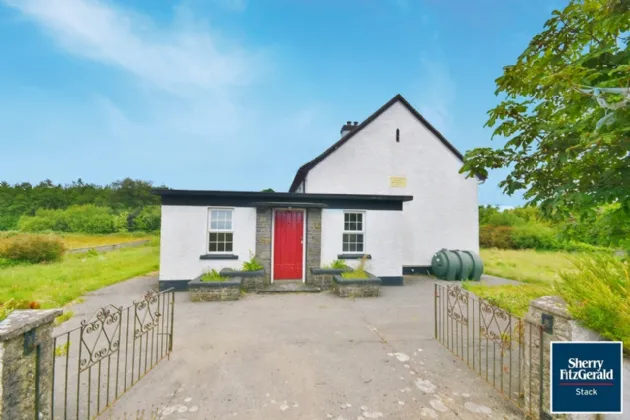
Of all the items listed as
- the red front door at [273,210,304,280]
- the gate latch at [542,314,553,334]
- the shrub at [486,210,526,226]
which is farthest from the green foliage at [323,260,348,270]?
the shrub at [486,210,526,226]

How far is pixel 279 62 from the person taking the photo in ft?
70.4

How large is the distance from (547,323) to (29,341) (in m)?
4.58

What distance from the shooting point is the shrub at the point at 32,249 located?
14320mm

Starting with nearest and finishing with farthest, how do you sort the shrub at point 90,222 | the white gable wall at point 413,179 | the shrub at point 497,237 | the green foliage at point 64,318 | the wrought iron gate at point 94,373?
the wrought iron gate at point 94,373, the green foliage at point 64,318, the white gable wall at point 413,179, the shrub at point 497,237, the shrub at point 90,222

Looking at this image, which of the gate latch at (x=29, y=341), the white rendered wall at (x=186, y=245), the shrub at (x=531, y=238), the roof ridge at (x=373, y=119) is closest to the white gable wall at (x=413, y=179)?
the roof ridge at (x=373, y=119)

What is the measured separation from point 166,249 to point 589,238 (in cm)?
1059

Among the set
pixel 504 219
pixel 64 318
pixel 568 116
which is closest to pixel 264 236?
pixel 64 318

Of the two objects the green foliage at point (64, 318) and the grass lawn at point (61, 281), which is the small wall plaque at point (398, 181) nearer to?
the green foliage at point (64, 318)

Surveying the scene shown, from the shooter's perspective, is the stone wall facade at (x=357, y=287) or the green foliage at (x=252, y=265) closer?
the stone wall facade at (x=357, y=287)

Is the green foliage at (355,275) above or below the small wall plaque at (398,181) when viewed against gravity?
below

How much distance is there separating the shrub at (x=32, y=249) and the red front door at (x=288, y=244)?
1460 centimetres

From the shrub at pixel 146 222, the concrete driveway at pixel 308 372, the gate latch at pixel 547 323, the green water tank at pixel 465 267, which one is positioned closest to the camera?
the gate latch at pixel 547 323

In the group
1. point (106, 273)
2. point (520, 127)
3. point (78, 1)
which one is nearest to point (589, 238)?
point (520, 127)

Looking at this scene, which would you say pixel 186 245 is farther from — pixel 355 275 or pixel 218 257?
pixel 355 275
